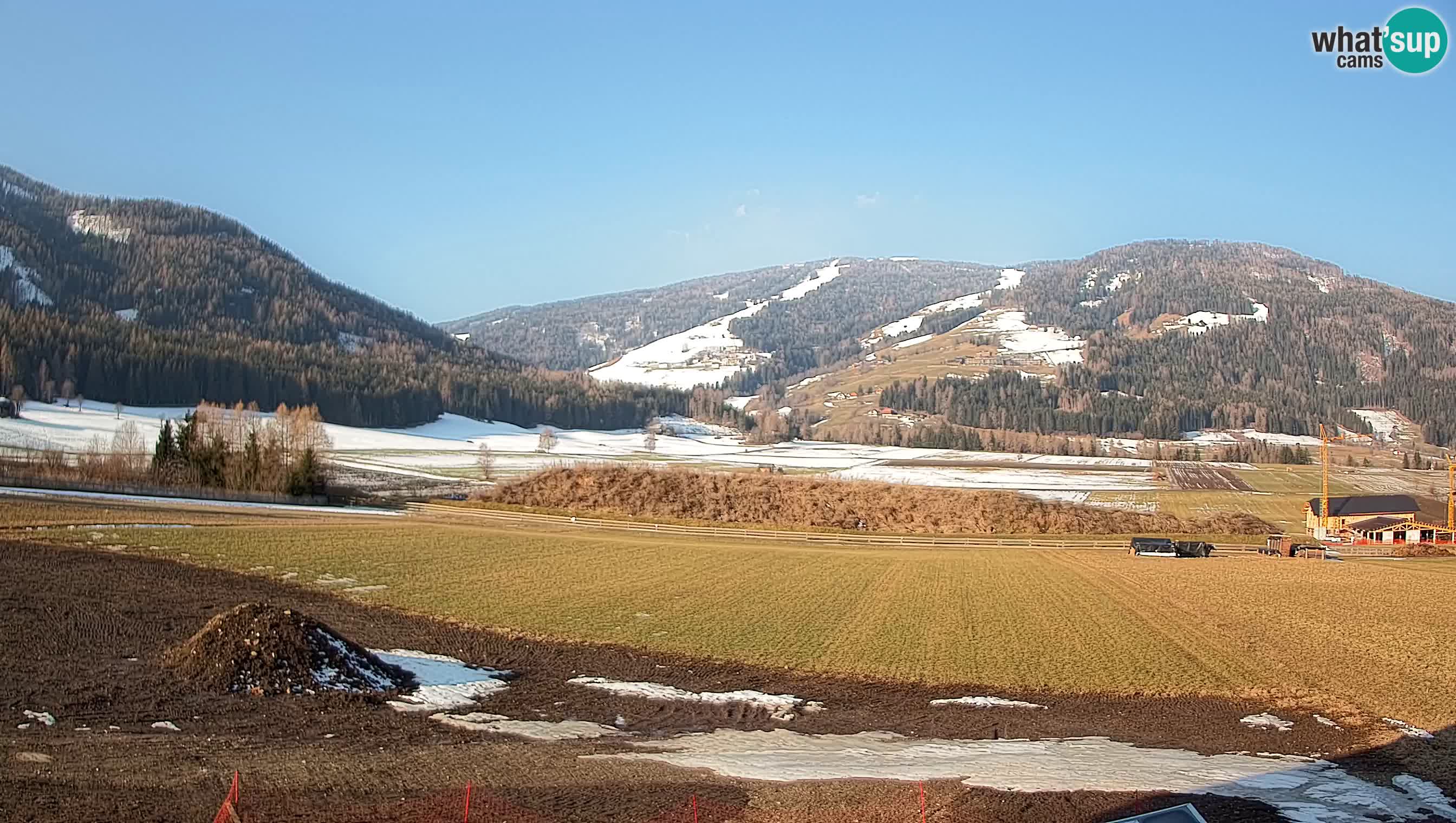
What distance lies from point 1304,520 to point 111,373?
151m

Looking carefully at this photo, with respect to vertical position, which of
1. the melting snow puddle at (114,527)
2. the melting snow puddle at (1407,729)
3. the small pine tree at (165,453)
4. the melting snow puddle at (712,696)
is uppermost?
the small pine tree at (165,453)

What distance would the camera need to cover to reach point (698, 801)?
1388 centimetres

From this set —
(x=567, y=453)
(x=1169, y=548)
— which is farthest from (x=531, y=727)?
(x=567, y=453)

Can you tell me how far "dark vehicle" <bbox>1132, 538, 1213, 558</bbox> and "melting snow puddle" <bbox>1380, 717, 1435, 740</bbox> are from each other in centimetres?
3548

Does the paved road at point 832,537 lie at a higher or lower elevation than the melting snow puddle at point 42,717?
lower

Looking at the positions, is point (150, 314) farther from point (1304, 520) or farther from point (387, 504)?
point (1304, 520)

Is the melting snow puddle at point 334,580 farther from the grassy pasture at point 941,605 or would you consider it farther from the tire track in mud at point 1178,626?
the tire track in mud at point 1178,626

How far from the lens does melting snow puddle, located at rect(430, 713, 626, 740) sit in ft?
59.5

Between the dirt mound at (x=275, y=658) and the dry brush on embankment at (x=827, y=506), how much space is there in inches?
1833

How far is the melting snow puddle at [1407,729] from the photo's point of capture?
19.1 m

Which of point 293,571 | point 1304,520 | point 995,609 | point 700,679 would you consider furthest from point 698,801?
point 1304,520

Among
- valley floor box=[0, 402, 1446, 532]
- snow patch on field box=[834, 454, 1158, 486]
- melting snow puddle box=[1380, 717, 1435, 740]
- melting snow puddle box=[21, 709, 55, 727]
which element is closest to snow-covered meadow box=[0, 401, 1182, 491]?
snow patch on field box=[834, 454, 1158, 486]

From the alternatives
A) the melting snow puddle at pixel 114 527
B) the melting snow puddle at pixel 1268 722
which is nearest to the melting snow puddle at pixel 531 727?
the melting snow puddle at pixel 1268 722

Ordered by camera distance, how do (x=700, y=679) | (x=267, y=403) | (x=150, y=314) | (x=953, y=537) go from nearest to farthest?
(x=700, y=679)
(x=953, y=537)
(x=267, y=403)
(x=150, y=314)
